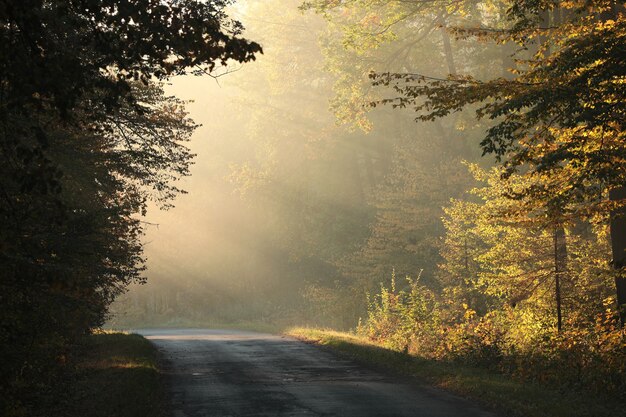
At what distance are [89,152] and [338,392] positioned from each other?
23.8 feet

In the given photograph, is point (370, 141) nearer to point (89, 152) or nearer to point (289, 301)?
point (289, 301)

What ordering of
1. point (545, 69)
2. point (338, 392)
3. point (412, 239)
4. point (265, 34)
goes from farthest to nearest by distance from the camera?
point (265, 34)
point (412, 239)
point (338, 392)
point (545, 69)

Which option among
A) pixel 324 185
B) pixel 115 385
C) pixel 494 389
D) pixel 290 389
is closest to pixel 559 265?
pixel 494 389

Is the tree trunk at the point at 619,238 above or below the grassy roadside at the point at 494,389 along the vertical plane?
above

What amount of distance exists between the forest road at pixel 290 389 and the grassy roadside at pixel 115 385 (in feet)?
1.66

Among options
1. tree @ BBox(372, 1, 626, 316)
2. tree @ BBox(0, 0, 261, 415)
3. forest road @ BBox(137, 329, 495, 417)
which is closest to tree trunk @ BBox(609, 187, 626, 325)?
tree @ BBox(372, 1, 626, 316)

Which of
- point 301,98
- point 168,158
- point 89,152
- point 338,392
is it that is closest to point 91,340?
point 168,158

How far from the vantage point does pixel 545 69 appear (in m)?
14.2

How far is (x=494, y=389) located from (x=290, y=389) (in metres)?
4.15

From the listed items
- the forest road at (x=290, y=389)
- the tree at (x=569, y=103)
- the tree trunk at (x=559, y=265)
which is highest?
the tree at (x=569, y=103)

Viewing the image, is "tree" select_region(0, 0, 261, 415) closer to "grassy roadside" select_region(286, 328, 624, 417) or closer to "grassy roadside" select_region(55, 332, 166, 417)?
"grassy roadside" select_region(55, 332, 166, 417)

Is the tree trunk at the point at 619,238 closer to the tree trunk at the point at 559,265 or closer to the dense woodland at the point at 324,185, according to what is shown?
the dense woodland at the point at 324,185

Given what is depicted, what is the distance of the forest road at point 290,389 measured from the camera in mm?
13328

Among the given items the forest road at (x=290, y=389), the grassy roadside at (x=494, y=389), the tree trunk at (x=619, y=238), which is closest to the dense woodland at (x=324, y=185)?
the tree trunk at (x=619, y=238)
